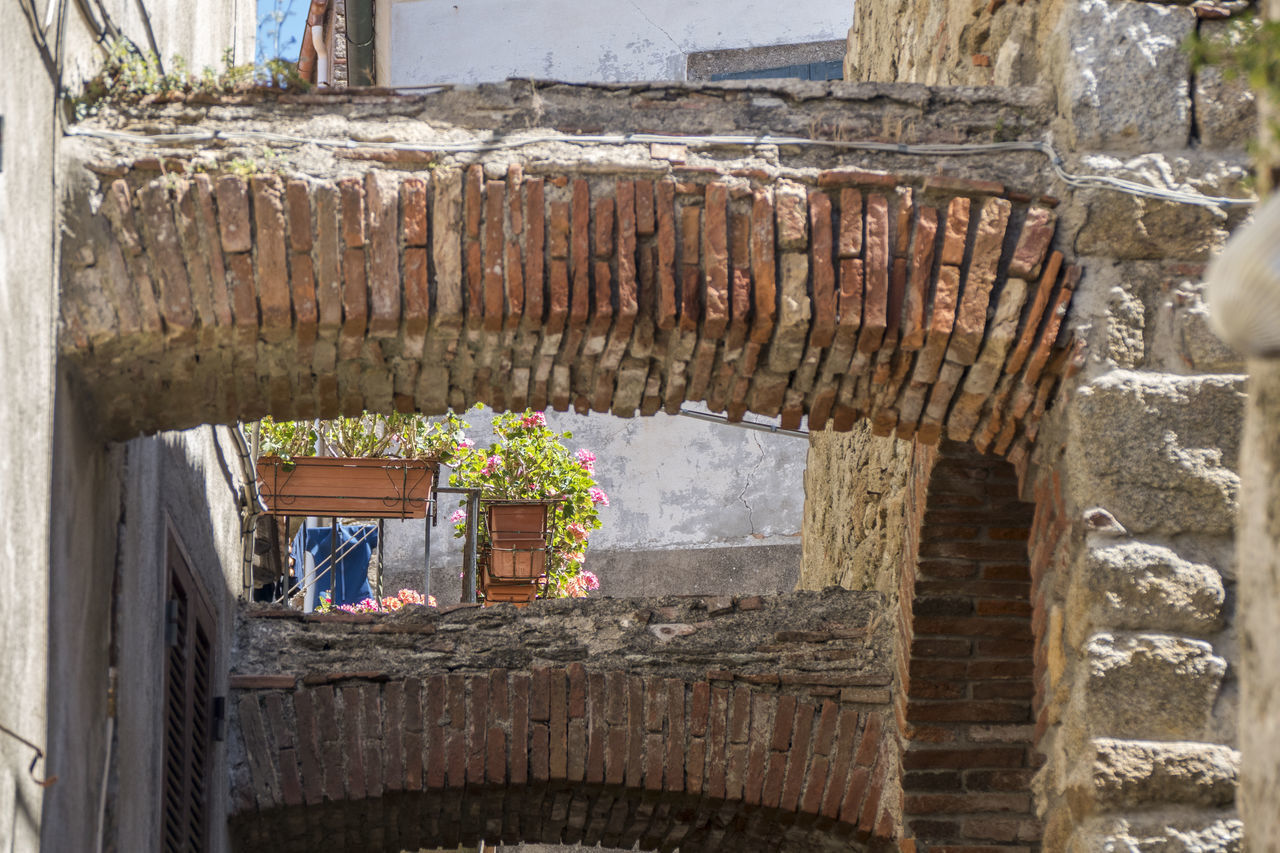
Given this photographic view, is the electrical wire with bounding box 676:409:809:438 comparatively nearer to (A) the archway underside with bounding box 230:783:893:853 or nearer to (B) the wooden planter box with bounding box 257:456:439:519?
(B) the wooden planter box with bounding box 257:456:439:519

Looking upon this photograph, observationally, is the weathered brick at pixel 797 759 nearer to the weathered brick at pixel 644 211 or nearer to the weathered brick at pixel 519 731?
the weathered brick at pixel 519 731

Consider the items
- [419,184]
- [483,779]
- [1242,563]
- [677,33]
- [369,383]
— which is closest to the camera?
[1242,563]

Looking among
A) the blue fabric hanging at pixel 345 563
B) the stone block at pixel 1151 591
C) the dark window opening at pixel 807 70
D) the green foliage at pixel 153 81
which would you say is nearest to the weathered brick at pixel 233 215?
the green foliage at pixel 153 81

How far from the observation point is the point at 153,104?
129 inches

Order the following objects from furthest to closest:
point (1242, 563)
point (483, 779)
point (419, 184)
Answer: point (483, 779), point (419, 184), point (1242, 563)

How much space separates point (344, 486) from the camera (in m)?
6.34

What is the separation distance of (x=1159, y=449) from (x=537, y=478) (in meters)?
4.82

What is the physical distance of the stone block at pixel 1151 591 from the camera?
10.2 ft

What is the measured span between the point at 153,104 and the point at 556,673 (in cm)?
235

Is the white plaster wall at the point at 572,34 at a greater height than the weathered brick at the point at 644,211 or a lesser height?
greater

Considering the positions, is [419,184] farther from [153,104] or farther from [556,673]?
[556,673]

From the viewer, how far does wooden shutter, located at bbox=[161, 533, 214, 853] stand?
4.26 m

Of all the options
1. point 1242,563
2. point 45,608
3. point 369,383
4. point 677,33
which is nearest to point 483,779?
point 369,383

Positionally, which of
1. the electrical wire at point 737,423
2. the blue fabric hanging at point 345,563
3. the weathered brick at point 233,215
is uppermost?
the weathered brick at point 233,215
